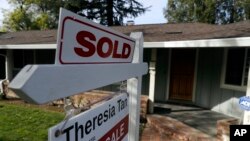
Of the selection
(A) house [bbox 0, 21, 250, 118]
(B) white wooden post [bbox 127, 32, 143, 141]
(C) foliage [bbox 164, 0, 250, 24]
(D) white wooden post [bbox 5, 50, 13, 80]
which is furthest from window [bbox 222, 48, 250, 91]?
(C) foliage [bbox 164, 0, 250, 24]

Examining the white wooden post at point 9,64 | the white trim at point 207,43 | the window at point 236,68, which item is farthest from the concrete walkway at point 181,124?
the white wooden post at point 9,64

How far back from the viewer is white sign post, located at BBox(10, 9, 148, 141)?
3.07 feet

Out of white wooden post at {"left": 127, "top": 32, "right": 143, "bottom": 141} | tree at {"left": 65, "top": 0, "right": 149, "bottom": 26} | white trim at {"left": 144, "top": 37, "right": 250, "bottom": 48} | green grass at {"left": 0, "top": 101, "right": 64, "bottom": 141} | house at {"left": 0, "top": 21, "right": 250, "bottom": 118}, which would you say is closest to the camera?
white wooden post at {"left": 127, "top": 32, "right": 143, "bottom": 141}

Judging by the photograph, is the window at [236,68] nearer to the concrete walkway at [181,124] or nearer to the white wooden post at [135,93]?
the concrete walkway at [181,124]

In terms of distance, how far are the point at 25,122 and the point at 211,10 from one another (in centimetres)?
2678

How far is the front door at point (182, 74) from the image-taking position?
9.42m

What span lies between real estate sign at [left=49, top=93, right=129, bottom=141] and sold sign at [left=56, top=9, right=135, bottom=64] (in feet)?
1.01

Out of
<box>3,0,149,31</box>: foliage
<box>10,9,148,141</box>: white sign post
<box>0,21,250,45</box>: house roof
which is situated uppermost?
<box>3,0,149,31</box>: foliage

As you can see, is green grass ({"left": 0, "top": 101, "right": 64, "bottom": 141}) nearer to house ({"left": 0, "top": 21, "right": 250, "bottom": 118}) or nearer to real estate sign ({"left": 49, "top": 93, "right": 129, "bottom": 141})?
house ({"left": 0, "top": 21, "right": 250, "bottom": 118})

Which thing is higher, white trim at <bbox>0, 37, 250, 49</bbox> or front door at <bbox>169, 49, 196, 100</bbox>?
white trim at <bbox>0, 37, 250, 49</bbox>

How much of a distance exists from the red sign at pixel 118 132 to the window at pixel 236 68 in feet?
20.4

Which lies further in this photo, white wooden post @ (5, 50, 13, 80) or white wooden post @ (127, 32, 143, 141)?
white wooden post @ (5, 50, 13, 80)

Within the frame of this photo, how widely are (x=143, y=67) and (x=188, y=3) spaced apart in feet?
97.5

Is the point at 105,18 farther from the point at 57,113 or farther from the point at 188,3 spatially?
the point at 57,113
